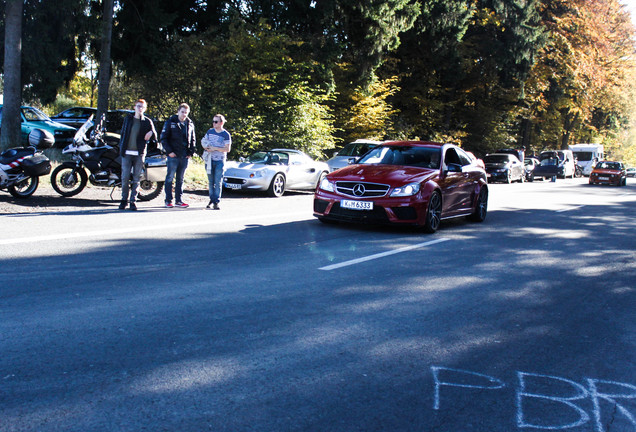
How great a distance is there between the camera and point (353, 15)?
29188 millimetres

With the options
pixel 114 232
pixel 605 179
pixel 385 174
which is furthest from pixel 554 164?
pixel 114 232

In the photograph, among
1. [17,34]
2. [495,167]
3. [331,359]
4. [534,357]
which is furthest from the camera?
[495,167]

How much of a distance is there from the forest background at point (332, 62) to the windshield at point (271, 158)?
4.95 m

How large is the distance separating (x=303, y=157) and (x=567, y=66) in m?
31.6

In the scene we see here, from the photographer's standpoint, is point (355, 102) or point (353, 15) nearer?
point (353, 15)

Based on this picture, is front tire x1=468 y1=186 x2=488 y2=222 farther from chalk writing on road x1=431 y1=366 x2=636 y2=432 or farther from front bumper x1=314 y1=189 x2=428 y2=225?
chalk writing on road x1=431 y1=366 x2=636 y2=432

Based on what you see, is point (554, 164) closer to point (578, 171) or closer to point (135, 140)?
point (578, 171)

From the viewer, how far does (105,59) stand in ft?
70.5

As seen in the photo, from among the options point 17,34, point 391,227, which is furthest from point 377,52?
point 391,227

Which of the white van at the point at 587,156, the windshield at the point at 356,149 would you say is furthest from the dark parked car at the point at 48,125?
the white van at the point at 587,156

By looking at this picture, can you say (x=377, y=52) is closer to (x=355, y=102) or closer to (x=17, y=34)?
(x=355, y=102)

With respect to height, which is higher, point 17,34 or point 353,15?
point 353,15

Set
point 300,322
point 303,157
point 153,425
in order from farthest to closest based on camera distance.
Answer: point 303,157 < point 300,322 < point 153,425

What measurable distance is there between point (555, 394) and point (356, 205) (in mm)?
6675
